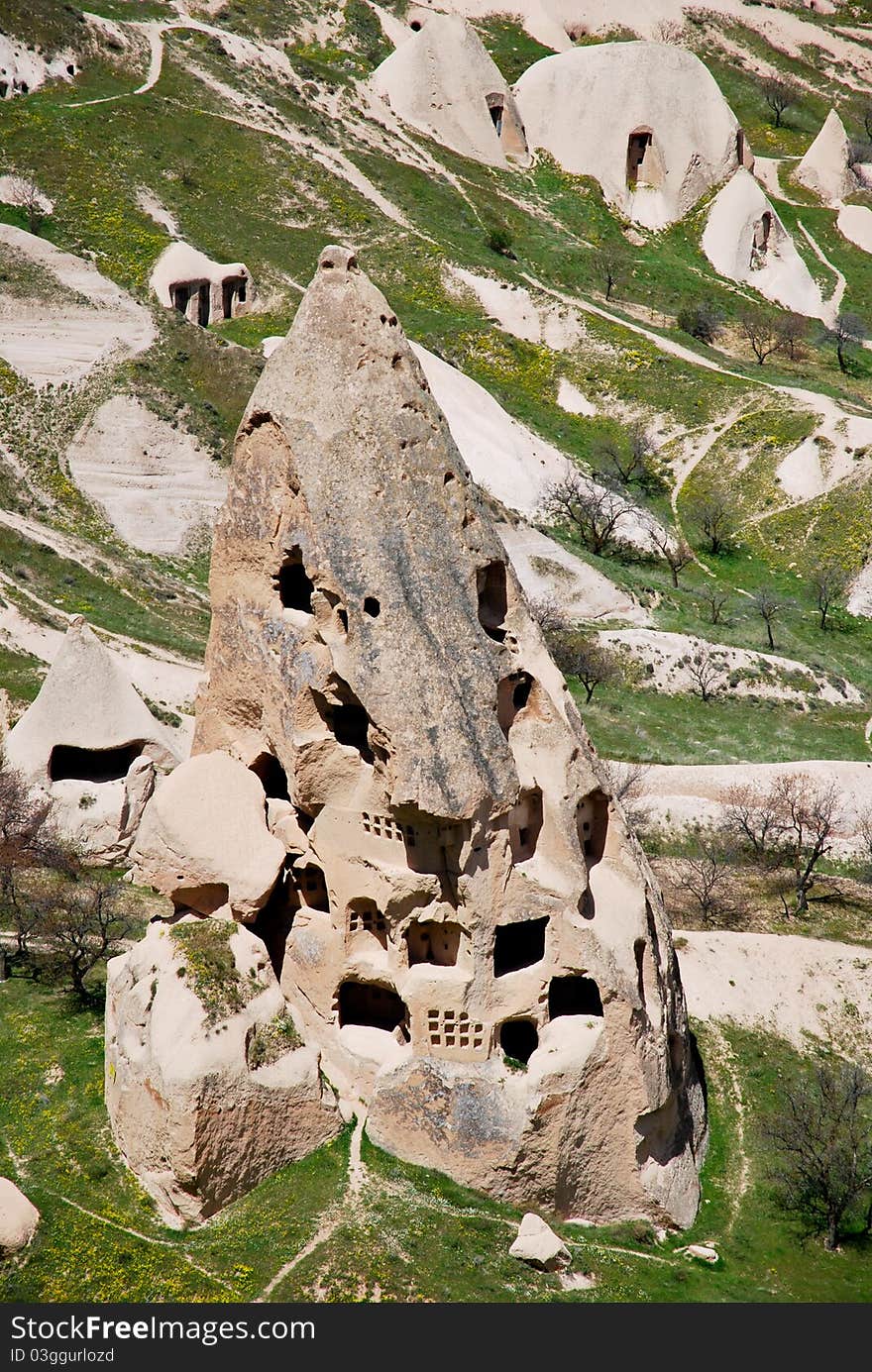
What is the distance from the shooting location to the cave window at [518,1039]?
28.2 metres

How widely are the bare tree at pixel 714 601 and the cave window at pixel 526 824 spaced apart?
150ft

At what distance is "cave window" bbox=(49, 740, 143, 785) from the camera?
4541cm

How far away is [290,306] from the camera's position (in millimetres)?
89812

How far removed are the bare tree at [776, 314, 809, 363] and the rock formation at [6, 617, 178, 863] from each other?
69.1m

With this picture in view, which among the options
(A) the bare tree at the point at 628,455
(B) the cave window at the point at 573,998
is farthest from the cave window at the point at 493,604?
(A) the bare tree at the point at 628,455

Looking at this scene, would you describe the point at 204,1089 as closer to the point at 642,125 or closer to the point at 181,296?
the point at 181,296

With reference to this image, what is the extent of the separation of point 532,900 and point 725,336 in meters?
81.5

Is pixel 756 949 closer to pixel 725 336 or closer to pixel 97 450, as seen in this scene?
pixel 97 450

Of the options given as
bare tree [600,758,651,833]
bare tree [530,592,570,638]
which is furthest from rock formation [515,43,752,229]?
bare tree [600,758,651,833]

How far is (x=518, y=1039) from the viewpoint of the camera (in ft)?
93.9

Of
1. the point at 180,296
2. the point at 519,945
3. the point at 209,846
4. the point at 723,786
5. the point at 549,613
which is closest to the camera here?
the point at 209,846

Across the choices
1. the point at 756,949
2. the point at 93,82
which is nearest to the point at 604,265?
the point at 93,82

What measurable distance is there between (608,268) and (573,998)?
8367 centimetres

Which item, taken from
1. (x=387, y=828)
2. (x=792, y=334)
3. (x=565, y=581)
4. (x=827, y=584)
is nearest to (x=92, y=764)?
(x=387, y=828)
